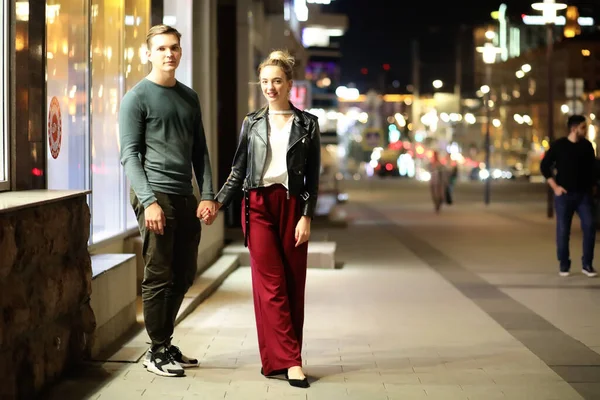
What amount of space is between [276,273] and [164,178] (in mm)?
886

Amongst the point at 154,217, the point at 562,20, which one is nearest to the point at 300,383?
the point at 154,217

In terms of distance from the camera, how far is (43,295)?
215 inches

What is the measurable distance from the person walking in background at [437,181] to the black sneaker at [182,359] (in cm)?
2246

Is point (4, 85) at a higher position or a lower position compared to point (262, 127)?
higher

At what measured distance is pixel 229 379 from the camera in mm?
6305

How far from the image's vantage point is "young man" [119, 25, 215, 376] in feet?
20.1

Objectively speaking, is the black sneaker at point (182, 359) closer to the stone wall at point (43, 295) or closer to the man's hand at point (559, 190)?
the stone wall at point (43, 295)

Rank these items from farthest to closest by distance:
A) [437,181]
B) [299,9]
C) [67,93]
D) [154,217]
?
1. [299,9]
2. [437,181]
3. [67,93]
4. [154,217]

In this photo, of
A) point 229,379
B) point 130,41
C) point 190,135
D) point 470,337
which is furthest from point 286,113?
point 130,41

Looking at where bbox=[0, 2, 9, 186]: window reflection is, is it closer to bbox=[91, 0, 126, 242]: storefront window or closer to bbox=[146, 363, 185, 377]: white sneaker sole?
bbox=[146, 363, 185, 377]: white sneaker sole

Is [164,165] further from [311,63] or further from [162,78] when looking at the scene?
[311,63]

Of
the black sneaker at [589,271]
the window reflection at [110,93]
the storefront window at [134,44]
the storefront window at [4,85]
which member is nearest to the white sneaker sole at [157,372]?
the storefront window at [4,85]

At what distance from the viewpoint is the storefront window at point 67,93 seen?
767 cm

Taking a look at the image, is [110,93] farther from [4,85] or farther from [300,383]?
[300,383]
